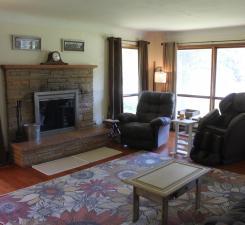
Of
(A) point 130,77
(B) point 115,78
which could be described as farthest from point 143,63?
(B) point 115,78

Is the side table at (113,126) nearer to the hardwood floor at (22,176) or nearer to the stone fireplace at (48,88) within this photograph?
the stone fireplace at (48,88)

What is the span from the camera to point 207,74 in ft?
20.9

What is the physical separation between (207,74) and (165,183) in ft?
13.7

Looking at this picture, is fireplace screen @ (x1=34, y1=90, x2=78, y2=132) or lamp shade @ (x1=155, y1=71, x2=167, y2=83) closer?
fireplace screen @ (x1=34, y1=90, x2=78, y2=132)

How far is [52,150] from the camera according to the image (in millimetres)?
4750

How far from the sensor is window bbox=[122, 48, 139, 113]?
6.49 meters

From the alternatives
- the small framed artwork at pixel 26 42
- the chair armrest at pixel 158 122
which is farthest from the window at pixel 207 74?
the small framed artwork at pixel 26 42

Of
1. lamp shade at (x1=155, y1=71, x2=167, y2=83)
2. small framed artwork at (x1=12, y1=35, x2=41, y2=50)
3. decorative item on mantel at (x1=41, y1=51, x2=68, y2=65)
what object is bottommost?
lamp shade at (x1=155, y1=71, x2=167, y2=83)

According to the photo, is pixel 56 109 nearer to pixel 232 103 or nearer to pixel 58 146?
pixel 58 146

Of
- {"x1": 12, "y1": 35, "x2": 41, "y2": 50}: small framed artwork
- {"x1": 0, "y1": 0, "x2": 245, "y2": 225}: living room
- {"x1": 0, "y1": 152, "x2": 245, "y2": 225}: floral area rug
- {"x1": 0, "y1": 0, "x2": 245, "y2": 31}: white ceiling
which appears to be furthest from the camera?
{"x1": 12, "y1": 35, "x2": 41, "y2": 50}: small framed artwork

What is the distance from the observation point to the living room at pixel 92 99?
3.17 m

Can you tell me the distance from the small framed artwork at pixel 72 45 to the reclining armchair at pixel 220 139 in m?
2.62

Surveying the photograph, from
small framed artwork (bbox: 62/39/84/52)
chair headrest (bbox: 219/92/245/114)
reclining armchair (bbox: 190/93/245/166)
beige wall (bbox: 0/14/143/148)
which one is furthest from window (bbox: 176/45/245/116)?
small framed artwork (bbox: 62/39/84/52)

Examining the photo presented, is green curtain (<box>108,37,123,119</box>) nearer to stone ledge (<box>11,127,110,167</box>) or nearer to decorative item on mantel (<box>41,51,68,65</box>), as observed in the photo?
stone ledge (<box>11,127,110,167</box>)
